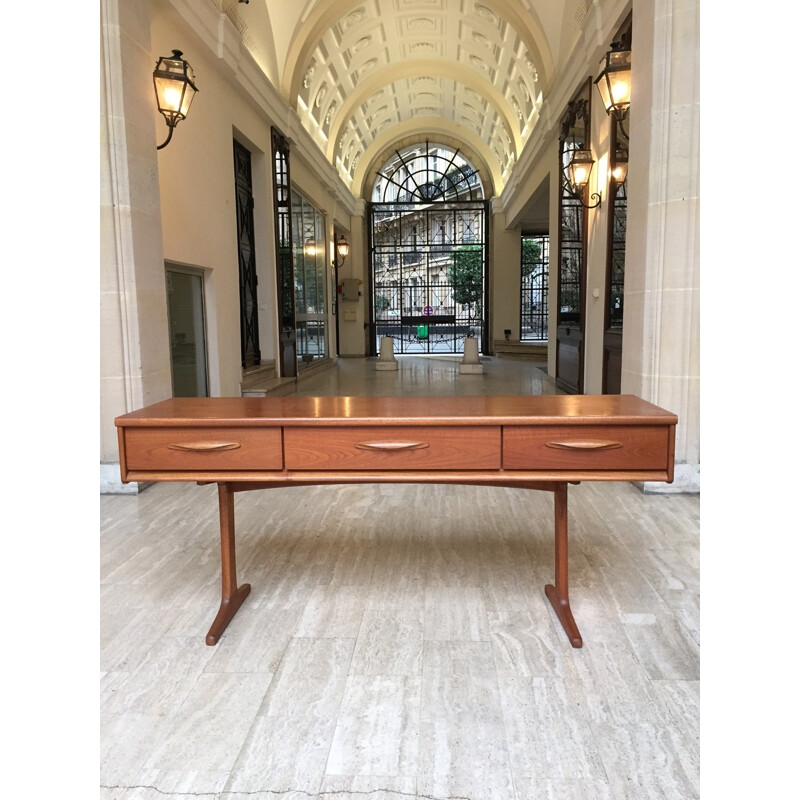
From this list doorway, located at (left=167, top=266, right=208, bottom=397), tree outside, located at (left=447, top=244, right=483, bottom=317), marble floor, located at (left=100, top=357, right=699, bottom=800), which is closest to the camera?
marble floor, located at (left=100, top=357, right=699, bottom=800)

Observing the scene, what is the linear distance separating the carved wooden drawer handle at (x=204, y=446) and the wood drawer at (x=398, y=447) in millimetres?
225

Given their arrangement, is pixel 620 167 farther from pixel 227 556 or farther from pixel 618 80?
pixel 227 556

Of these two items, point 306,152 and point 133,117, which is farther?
point 306,152

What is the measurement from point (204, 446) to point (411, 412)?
0.84m

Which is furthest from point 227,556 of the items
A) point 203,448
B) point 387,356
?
point 387,356

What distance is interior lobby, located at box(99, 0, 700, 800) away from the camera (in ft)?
6.23

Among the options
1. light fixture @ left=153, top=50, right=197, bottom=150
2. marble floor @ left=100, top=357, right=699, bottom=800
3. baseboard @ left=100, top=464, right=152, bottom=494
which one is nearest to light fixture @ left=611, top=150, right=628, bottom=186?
marble floor @ left=100, top=357, right=699, bottom=800

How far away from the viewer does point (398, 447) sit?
2271mm

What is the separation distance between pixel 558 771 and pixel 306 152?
12.2m

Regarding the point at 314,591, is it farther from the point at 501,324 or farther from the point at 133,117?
the point at 501,324

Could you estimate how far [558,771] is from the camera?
5.80ft

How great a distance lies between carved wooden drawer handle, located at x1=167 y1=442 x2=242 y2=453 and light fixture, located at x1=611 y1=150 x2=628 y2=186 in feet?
17.3

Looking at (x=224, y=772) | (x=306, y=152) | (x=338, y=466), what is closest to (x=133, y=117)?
Answer: (x=338, y=466)

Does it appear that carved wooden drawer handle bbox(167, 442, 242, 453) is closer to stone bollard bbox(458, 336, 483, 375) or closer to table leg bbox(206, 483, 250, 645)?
table leg bbox(206, 483, 250, 645)
